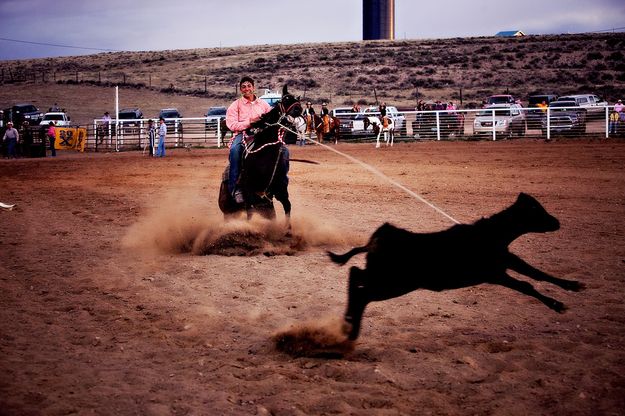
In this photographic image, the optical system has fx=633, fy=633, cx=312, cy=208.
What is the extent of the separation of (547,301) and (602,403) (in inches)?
43.3

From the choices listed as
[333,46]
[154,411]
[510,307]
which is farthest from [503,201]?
[333,46]

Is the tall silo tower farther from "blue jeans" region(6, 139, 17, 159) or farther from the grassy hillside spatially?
"blue jeans" region(6, 139, 17, 159)

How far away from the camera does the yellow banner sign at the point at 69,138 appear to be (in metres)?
34.0

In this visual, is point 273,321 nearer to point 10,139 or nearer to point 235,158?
point 235,158

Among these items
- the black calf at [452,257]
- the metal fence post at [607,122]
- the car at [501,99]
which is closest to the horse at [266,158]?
the black calf at [452,257]

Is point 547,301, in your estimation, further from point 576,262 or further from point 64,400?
point 64,400

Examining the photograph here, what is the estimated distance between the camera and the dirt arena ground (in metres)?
3.99

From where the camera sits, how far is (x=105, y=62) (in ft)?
293

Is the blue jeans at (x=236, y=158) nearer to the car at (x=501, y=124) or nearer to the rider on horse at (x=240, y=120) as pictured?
the rider on horse at (x=240, y=120)

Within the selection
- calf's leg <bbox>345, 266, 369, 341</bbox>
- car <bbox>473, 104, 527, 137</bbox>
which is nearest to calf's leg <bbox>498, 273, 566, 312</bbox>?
calf's leg <bbox>345, 266, 369, 341</bbox>

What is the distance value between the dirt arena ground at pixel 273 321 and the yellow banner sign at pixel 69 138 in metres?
23.3

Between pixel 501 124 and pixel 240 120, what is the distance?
2365 cm

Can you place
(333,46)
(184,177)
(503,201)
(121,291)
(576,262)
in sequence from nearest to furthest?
(121,291)
(576,262)
(503,201)
(184,177)
(333,46)

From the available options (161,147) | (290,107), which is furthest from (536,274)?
(161,147)
